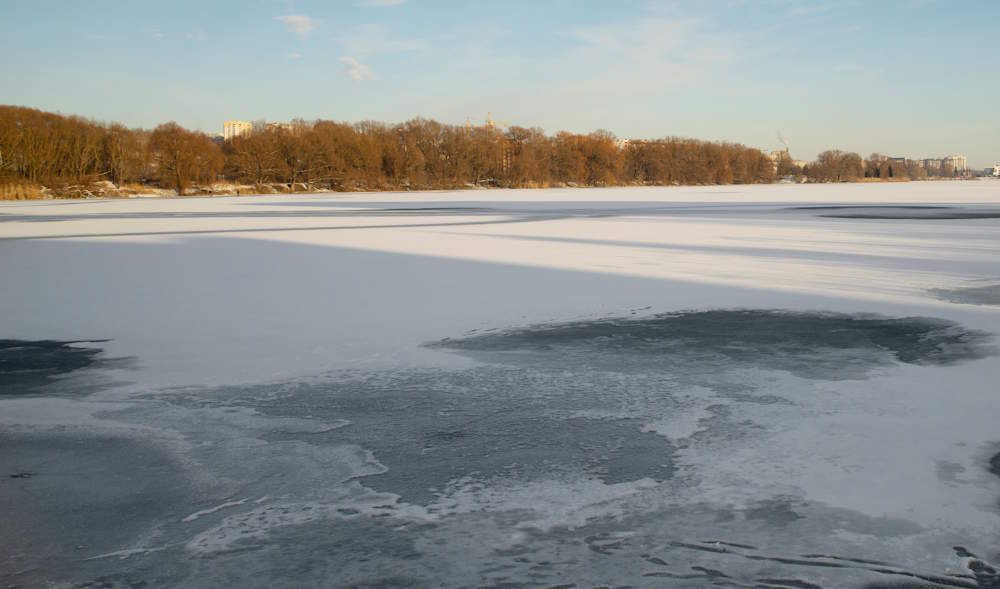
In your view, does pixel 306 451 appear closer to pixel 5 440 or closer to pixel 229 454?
pixel 229 454

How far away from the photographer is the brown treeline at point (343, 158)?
49.7 meters

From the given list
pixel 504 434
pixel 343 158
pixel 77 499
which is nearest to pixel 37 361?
pixel 77 499

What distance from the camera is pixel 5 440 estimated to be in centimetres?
343

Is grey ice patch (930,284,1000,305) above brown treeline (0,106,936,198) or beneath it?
beneath

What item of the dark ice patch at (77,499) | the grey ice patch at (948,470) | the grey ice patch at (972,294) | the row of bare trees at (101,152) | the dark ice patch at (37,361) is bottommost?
the dark ice patch at (37,361)

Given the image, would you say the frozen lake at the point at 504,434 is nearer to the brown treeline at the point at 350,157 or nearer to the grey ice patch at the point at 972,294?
the grey ice patch at the point at 972,294

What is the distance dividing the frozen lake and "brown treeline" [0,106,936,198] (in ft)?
139

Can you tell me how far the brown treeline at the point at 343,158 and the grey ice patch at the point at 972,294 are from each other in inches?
1745

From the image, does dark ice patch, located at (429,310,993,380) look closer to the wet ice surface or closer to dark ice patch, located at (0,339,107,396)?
the wet ice surface

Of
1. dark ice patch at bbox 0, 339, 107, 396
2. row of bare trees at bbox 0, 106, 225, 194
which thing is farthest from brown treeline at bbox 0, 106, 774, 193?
dark ice patch at bbox 0, 339, 107, 396

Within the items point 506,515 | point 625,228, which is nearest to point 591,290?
point 506,515

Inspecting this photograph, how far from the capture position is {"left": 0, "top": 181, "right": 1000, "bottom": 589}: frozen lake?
7.44ft

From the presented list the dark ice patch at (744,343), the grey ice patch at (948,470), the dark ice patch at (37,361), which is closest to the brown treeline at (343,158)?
the dark ice patch at (37,361)

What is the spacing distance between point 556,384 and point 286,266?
6401mm
